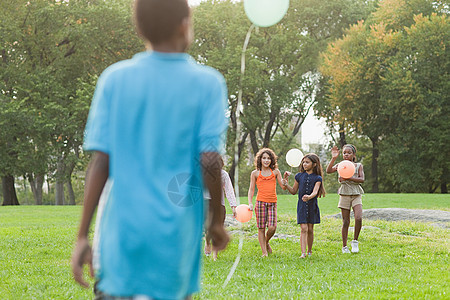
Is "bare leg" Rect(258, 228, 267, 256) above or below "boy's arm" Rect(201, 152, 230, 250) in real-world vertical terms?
below

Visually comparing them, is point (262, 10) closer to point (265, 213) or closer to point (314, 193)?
point (314, 193)

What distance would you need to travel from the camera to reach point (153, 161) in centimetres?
188

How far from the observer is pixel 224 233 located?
214 cm

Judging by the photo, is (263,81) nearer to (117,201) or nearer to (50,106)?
(50,106)

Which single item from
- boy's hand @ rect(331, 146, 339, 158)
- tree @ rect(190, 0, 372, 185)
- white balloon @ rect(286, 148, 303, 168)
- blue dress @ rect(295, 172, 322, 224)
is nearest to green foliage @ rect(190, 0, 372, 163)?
tree @ rect(190, 0, 372, 185)

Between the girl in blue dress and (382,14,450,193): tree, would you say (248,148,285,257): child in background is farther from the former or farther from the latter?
(382,14,450,193): tree

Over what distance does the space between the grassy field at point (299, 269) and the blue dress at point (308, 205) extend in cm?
66

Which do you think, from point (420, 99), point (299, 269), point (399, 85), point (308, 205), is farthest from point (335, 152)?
point (420, 99)

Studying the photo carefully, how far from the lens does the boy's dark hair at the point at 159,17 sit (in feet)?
6.36

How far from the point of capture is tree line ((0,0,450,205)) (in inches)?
1117

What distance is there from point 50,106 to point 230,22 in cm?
1212

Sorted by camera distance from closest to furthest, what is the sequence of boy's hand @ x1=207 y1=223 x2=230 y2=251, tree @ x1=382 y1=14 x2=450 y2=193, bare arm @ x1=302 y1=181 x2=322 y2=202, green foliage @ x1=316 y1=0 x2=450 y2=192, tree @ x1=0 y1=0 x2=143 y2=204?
boy's hand @ x1=207 y1=223 x2=230 y2=251 → bare arm @ x1=302 y1=181 x2=322 y2=202 → tree @ x1=0 y1=0 x2=143 y2=204 → tree @ x1=382 y1=14 x2=450 y2=193 → green foliage @ x1=316 y1=0 x2=450 y2=192

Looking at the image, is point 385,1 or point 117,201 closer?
point 117,201

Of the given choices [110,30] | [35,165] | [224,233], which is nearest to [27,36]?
[110,30]
